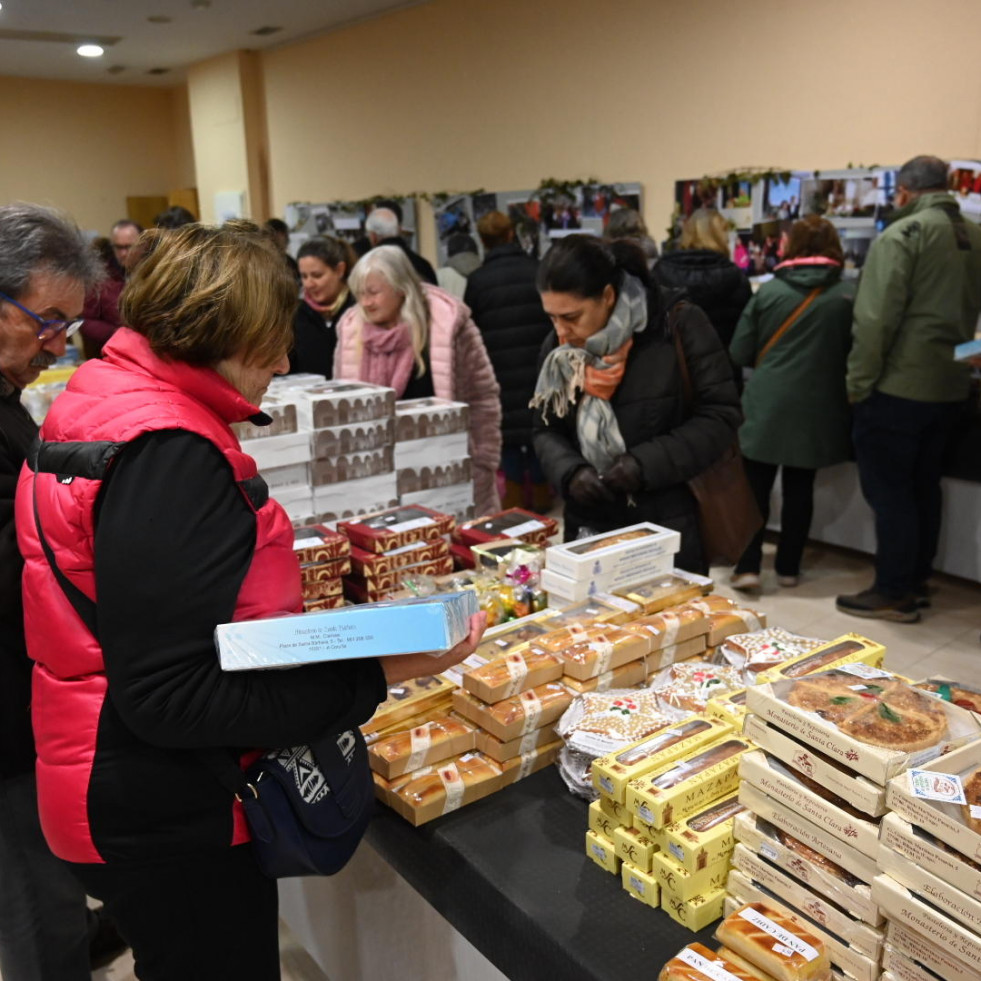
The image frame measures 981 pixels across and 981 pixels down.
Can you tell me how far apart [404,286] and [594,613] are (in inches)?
63.3

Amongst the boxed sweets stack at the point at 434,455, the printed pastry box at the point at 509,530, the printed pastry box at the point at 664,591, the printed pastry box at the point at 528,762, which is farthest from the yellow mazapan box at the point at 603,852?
the boxed sweets stack at the point at 434,455

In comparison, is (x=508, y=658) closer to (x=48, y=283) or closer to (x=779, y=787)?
(x=779, y=787)

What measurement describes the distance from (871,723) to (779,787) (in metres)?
0.15

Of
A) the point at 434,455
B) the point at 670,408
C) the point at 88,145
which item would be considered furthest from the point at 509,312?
the point at 88,145

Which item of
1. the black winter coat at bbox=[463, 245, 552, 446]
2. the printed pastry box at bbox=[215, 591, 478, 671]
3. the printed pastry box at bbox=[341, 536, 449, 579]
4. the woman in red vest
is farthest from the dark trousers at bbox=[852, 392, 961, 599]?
the printed pastry box at bbox=[215, 591, 478, 671]

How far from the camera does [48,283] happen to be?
156cm

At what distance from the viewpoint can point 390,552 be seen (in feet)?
7.54

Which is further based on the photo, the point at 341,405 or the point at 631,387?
the point at 341,405

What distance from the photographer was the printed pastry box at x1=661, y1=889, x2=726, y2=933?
1.29 meters

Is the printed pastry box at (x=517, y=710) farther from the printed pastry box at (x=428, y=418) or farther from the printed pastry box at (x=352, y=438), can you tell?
the printed pastry box at (x=428, y=418)

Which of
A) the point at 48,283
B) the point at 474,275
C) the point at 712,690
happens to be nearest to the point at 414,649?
the point at 712,690

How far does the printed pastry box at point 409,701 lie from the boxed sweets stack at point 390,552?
0.54m

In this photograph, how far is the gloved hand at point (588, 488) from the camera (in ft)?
8.02

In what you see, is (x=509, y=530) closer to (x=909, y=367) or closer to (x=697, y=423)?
(x=697, y=423)
